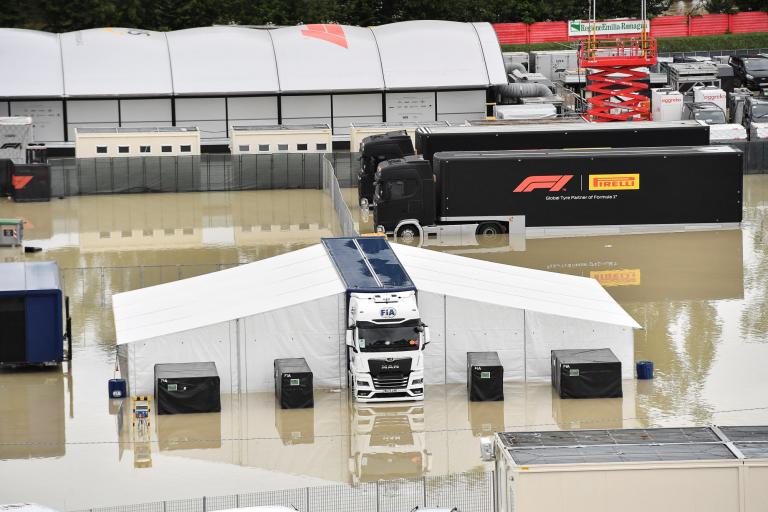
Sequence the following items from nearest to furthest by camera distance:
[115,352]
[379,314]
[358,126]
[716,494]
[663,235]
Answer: [716,494], [379,314], [115,352], [663,235], [358,126]

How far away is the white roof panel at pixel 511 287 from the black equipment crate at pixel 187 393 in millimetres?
5184

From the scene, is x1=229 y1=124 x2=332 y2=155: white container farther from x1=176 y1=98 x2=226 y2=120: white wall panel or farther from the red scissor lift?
the red scissor lift

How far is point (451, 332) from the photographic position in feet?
113

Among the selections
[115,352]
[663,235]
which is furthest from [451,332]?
[663,235]

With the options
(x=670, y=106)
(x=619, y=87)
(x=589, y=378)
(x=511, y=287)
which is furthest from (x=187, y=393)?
(x=670, y=106)

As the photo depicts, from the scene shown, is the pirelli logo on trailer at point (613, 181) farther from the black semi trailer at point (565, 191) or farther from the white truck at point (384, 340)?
the white truck at point (384, 340)

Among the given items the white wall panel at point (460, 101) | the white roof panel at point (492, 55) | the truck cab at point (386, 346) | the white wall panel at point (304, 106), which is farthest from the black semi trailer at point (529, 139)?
the truck cab at point (386, 346)

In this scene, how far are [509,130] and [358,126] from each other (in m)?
11.2

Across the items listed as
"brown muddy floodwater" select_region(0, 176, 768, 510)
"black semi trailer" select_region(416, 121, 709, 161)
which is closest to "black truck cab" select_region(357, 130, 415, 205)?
"black semi trailer" select_region(416, 121, 709, 161)

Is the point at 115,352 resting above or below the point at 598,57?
below

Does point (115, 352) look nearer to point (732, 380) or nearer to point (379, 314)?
point (379, 314)

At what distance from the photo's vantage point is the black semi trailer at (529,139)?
56.9 m

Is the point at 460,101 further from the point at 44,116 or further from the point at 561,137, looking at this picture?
the point at 44,116

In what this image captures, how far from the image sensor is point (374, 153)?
57.4 meters
